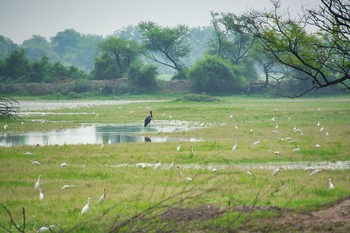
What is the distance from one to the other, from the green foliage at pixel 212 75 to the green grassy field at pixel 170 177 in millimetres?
42952

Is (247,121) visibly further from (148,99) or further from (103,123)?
(148,99)

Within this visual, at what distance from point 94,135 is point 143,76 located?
48695 mm

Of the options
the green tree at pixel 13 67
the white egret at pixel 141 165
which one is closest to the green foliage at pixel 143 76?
the green tree at pixel 13 67

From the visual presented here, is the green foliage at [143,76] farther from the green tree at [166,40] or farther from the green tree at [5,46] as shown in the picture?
the green tree at [5,46]

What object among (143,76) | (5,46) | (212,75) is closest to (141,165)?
(212,75)

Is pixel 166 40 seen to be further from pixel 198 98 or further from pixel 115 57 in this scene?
pixel 198 98

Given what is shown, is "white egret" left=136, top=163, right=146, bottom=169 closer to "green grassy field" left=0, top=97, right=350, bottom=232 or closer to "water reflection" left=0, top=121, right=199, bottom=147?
"green grassy field" left=0, top=97, right=350, bottom=232

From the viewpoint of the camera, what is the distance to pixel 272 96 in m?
78.7

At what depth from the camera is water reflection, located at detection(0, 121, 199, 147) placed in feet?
96.3

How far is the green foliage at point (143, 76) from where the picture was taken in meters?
80.6

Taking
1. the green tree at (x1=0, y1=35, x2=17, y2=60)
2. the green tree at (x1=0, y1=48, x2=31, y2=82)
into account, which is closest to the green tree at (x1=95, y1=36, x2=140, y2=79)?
the green tree at (x1=0, y1=48, x2=31, y2=82)

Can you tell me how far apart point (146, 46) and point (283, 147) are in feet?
227

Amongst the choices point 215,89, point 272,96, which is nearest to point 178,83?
point 215,89

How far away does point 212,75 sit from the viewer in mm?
77688
